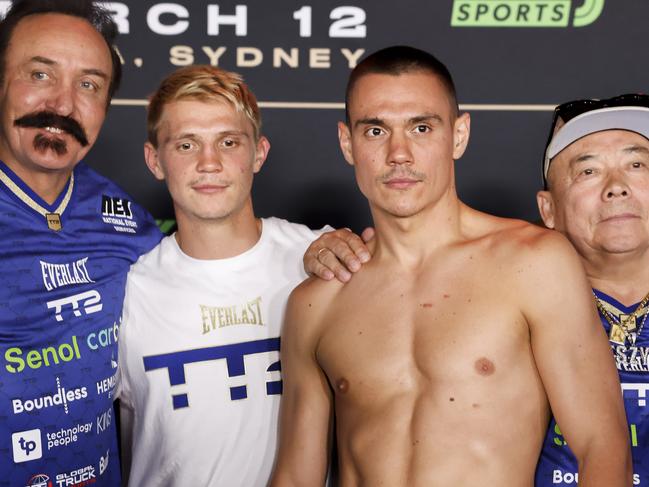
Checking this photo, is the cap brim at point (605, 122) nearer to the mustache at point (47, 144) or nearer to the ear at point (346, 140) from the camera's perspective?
the ear at point (346, 140)

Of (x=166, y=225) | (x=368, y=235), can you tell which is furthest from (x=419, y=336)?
(x=166, y=225)

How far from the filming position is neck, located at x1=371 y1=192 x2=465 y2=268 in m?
1.88

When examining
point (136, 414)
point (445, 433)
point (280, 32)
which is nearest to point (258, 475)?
point (136, 414)

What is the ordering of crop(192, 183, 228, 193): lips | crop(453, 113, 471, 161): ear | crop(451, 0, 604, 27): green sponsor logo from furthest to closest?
crop(451, 0, 604, 27): green sponsor logo → crop(192, 183, 228, 193): lips → crop(453, 113, 471, 161): ear

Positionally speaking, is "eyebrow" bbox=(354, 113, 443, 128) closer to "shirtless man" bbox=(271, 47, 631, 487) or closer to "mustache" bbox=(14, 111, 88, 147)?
"shirtless man" bbox=(271, 47, 631, 487)

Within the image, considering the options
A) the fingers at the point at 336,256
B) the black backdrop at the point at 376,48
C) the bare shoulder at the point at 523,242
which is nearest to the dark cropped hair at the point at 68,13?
the black backdrop at the point at 376,48

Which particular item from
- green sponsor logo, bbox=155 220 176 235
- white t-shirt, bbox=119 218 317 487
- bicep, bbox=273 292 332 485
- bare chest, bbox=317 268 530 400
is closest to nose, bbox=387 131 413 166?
bare chest, bbox=317 268 530 400

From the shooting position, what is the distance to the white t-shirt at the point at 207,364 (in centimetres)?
207

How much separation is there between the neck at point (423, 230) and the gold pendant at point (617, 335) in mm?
401

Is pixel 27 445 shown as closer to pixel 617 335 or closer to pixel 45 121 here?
pixel 45 121

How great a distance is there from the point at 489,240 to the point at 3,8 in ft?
5.44

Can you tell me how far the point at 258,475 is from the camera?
205 cm

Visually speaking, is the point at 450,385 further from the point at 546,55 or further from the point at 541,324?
the point at 546,55

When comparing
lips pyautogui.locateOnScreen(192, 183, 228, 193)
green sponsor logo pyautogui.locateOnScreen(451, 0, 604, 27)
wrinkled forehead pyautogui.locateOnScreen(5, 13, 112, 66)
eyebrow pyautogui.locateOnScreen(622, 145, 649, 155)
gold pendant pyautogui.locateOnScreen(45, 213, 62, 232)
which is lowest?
gold pendant pyautogui.locateOnScreen(45, 213, 62, 232)
